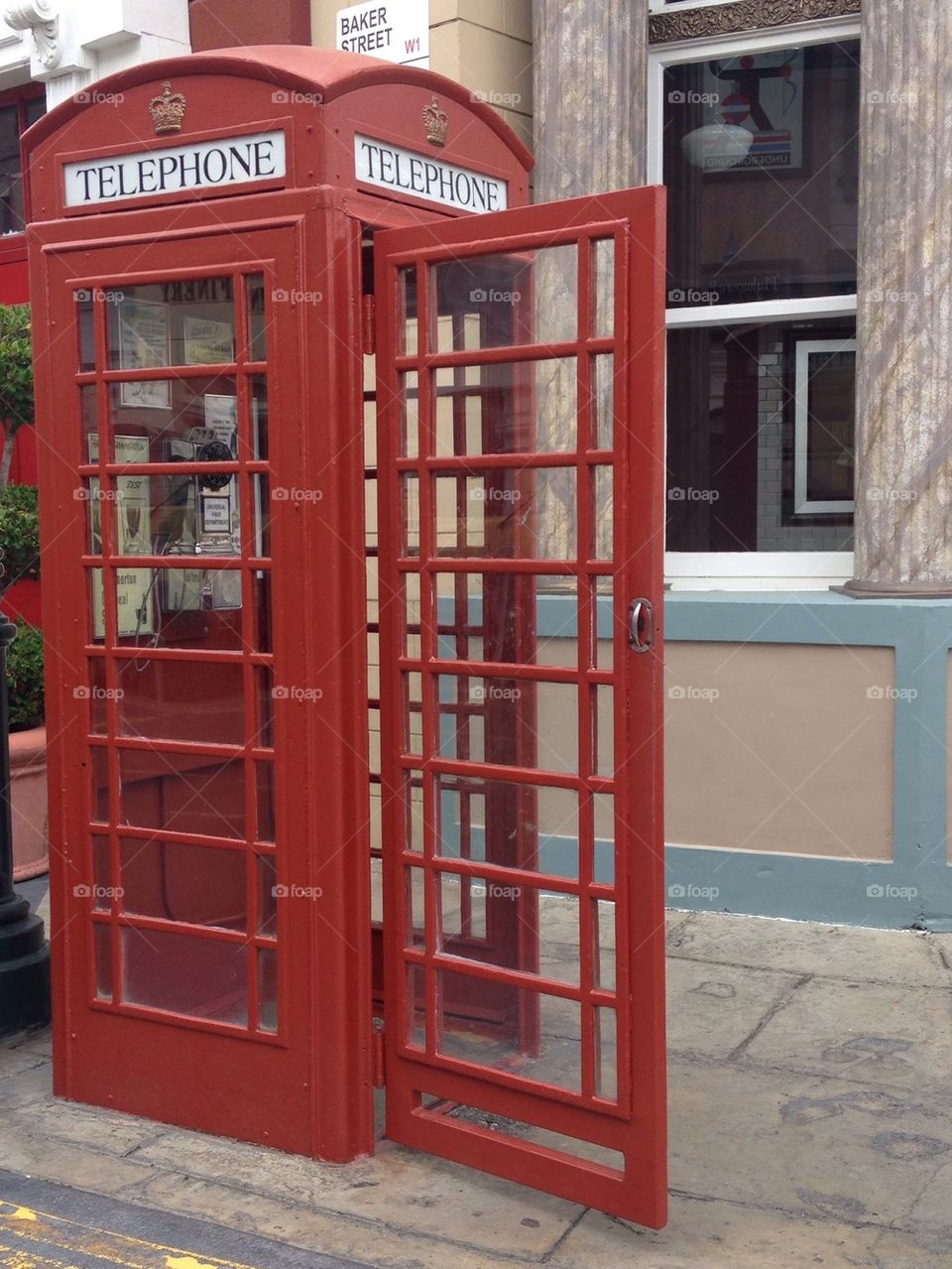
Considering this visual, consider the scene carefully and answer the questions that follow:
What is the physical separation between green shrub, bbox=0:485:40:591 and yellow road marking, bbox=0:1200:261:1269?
406 cm

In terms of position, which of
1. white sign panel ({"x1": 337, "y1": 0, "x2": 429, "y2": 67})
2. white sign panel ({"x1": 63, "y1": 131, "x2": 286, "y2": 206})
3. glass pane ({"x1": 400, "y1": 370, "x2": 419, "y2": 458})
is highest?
white sign panel ({"x1": 337, "y1": 0, "x2": 429, "y2": 67})

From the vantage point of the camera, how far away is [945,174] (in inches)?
222

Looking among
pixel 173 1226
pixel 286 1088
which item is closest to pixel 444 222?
pixel 286 1088

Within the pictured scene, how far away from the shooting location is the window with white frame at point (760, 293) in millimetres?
6113

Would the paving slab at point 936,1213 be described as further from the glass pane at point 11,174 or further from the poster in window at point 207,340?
the glass pane at point 11,174

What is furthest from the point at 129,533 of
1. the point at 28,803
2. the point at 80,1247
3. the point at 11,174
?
the point at 11,174

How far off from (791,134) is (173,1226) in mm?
4966

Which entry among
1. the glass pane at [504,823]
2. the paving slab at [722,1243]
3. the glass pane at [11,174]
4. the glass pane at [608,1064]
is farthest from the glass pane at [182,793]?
the glass pane at [11,174]

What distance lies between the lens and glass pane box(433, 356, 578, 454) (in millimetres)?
3883

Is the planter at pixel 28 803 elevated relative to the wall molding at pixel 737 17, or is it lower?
lower

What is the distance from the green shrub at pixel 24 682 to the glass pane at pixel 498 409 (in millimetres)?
3870

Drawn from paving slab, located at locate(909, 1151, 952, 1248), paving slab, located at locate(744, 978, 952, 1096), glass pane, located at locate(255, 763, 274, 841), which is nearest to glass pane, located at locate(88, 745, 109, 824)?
glass pane, located at locate(255, 763, 274, 841)

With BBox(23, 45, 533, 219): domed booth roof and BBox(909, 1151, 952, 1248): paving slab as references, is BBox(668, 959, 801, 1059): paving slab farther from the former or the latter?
BBox(23, 45, 533, 219): domed booth roof

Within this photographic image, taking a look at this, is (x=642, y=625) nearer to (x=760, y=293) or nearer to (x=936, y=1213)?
(x=936, y=1213)
